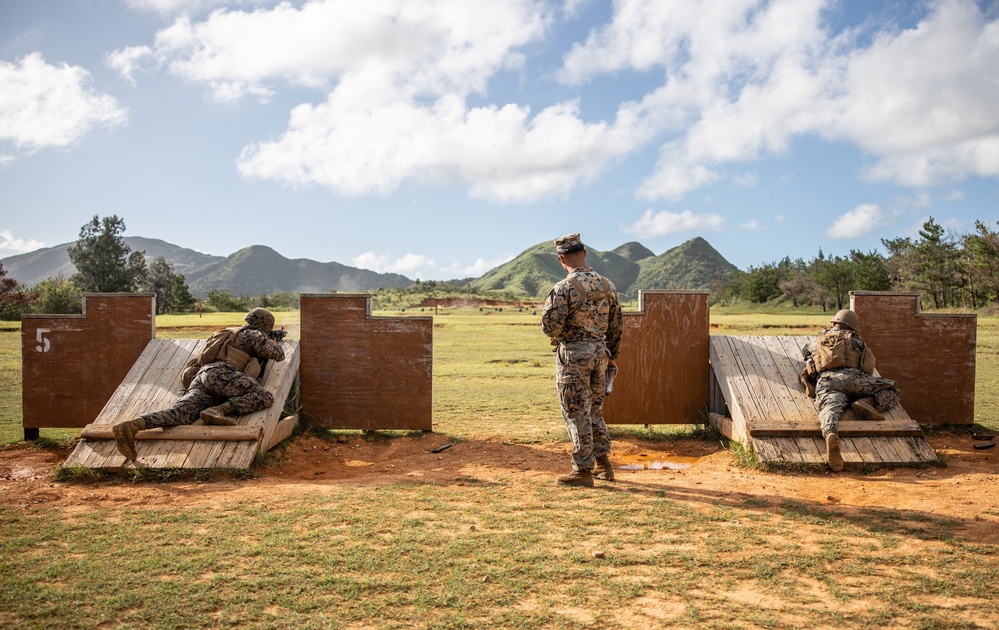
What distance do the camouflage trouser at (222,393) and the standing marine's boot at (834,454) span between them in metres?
6.40

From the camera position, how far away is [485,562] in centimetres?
447

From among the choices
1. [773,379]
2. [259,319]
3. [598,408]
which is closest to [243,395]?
[259,319]

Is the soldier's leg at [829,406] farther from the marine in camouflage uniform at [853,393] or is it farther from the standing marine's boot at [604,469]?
the standing marine's boot at [604,469]

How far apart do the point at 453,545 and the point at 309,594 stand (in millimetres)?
1153

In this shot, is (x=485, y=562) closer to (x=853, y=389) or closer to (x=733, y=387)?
(x=733, y=387)

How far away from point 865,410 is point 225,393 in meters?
7.57

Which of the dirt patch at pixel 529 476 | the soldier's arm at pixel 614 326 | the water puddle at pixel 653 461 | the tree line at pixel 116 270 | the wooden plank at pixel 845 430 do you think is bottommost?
the water puddle at pixel 653 461

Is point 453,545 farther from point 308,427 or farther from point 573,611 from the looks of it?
point 308,427

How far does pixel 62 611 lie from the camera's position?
3.72 m

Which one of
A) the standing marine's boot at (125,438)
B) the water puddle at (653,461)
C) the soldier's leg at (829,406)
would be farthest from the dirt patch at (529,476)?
the soldier's leg at (829,406)

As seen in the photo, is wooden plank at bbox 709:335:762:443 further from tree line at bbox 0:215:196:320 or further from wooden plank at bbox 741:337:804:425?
tree line at bbox 0:215:196:320

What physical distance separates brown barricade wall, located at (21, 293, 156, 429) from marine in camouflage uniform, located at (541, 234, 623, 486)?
6.07 meters

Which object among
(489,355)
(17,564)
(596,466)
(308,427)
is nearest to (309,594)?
(17,564)

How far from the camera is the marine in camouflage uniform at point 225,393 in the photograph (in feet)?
25.0
